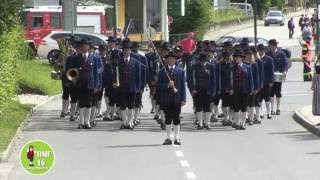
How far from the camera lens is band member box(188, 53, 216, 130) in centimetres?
1884

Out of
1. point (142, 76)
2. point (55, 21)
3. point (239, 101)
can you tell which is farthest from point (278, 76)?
point (55, 21)

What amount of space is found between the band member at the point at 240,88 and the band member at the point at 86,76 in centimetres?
315

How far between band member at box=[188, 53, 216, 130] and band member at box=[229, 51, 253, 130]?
1.84 feet

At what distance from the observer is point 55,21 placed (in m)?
44.0

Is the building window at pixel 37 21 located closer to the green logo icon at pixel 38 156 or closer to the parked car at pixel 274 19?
the green logo icon at pixel 38 156

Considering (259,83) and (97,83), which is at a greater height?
(97,83)

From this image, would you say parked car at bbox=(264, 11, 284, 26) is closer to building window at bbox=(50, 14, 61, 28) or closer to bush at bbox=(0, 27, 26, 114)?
building window at bbox=(50, 14, 61, 28)

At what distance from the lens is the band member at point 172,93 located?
16.1m

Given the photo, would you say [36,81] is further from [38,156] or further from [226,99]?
[38,156]

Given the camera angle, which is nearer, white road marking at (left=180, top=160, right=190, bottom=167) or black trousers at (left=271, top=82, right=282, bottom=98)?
white road marking at (left=180, top=160, right=190, bottom=167)

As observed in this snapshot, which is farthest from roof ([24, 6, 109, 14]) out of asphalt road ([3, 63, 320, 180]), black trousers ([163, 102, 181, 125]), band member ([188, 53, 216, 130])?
black trousers ([163, 102, 181, 125])

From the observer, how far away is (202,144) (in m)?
16.4

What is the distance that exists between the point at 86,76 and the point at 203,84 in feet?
8.67

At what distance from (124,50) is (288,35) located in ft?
170
